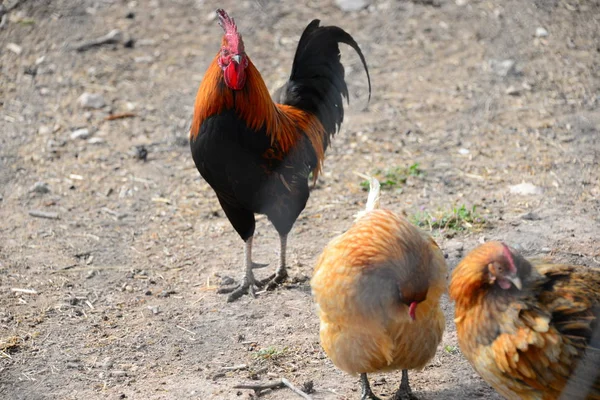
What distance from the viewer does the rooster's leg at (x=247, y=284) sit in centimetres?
489

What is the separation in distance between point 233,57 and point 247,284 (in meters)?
1.52

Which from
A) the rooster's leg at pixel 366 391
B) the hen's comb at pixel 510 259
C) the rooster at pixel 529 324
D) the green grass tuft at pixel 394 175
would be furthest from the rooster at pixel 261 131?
the hen's comb at pixel 510 259

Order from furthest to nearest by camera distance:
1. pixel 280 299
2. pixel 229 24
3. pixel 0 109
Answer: pixel 0 109 < pixel 280 299 < pixel 229 24

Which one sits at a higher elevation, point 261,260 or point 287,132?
point 287,132

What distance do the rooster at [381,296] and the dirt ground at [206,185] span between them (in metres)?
0.40

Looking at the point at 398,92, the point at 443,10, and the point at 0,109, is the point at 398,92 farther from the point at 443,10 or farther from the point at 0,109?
the point at 0,109

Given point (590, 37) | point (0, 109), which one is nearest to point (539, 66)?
point (590, 37)

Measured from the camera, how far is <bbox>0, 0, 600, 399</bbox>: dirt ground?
13.8 feet

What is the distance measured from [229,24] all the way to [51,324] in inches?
83.5

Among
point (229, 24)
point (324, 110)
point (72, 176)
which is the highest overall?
point (229, 24)

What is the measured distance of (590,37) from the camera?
798 cm

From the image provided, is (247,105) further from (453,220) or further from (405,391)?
(405,391)

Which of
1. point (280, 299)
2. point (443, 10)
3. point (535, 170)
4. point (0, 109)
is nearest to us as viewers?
point (280, 299)

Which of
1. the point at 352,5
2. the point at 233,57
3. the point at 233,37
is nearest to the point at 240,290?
the point at 233,57
